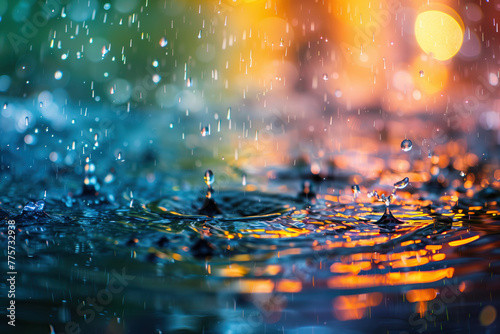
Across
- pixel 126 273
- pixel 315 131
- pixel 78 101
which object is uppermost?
pixel 78 101

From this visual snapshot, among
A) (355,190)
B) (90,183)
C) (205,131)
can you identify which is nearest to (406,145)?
(355,190)

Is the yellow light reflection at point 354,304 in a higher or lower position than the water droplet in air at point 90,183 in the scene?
lower

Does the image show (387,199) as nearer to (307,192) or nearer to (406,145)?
(307,192)

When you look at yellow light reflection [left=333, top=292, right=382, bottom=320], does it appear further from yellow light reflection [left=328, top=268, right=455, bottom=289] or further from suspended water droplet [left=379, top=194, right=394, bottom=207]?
suspended water droplet [left=379, top=194, right=394, bottom=207]

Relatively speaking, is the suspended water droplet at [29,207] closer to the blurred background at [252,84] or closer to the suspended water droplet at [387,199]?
the blurred background at [252,84]

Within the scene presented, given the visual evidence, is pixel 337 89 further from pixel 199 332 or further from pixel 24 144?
pixel 199 332

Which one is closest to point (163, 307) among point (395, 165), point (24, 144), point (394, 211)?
point (394, 211)

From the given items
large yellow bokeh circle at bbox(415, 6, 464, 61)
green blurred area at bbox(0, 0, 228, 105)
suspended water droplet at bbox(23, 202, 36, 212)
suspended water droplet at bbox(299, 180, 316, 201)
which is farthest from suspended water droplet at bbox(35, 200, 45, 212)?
large yellow bokeh circle at bbox(415, 6, 464, 61)

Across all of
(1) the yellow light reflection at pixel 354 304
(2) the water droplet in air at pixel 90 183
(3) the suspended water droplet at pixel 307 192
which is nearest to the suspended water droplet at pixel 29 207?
(2) the water droplet in air at pixel 90 183
